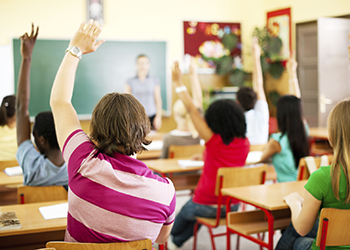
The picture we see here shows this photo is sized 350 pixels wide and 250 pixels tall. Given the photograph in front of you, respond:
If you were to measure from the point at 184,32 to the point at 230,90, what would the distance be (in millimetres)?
1348

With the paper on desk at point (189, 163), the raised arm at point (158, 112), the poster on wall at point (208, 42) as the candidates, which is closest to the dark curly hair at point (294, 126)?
the paper on desk at point (189, 163)

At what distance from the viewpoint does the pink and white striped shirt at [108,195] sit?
4.58 ft

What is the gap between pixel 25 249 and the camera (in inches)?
85.4

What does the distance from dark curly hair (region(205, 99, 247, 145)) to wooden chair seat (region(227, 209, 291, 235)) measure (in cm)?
51

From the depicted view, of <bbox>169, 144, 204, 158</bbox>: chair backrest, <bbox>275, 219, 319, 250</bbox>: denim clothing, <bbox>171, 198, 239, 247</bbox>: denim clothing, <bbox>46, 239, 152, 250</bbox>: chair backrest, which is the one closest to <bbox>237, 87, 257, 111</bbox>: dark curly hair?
<bbox>169, 144, 204, 158</bbox>: chair backrest

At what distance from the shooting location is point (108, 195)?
140 centimetres

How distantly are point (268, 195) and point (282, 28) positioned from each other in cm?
577

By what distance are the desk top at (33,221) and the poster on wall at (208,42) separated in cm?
581

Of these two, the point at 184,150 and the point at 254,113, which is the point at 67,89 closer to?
the point at 184,150

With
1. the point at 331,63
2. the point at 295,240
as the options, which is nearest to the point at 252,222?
the point at 295,240

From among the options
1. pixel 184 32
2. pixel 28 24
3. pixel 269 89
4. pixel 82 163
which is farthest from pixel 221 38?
pixel 82 163

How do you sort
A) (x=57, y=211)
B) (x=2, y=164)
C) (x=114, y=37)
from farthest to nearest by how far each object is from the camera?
(x=114, y=37) → (x=2, y=164) → (x=57, y=211)

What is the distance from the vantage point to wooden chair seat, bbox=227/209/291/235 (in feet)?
8.31

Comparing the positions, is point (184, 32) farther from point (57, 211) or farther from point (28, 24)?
point (57, 211)
